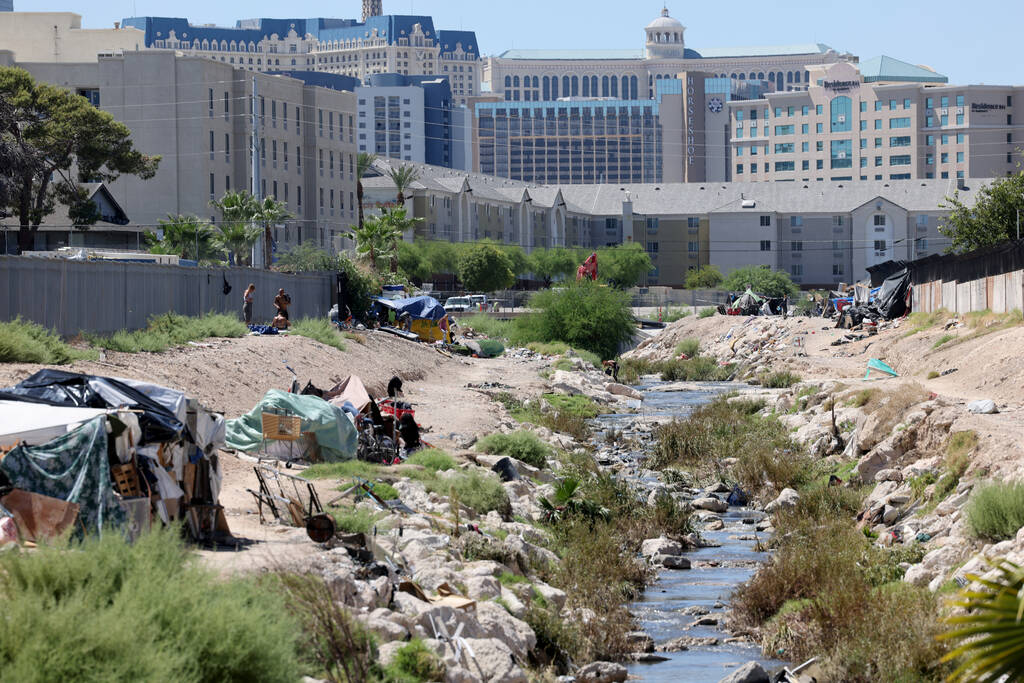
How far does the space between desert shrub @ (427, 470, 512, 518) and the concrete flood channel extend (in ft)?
8.66

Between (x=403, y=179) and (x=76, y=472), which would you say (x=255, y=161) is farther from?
(x=76, y=472)

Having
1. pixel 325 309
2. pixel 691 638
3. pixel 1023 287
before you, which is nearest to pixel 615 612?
pixel 691 638

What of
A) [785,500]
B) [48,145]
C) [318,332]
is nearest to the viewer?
[785,500]

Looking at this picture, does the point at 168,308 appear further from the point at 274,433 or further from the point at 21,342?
the point at 274,433

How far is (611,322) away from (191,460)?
5211 cm

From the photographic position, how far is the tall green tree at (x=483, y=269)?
107 m

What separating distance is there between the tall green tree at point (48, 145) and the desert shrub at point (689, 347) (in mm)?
32711

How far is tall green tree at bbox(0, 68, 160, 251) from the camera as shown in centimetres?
6794

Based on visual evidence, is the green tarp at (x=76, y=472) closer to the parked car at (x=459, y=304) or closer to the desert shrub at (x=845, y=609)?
the desert shrub at (x=845, y=609)

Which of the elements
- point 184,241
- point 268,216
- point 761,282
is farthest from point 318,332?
point 761,282

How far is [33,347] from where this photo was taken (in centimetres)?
2531

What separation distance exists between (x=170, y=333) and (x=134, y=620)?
25.7 m

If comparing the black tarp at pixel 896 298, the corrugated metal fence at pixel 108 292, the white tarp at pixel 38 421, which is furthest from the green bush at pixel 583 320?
the white tarp at pixel 38 421

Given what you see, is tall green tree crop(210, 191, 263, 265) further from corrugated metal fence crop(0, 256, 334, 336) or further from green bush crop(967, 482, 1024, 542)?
green bush crop(967, 482, 1024, 542)
